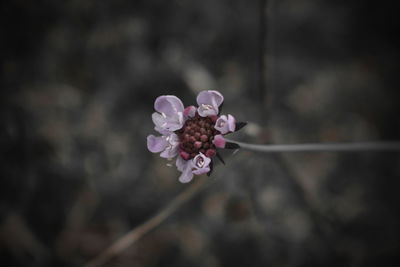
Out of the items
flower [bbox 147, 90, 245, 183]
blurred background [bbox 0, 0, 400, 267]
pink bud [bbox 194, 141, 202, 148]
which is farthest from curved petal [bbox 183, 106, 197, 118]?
blurred background [bbox 0, 0, 400, 267]

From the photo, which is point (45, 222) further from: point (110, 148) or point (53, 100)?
point (53, 100)

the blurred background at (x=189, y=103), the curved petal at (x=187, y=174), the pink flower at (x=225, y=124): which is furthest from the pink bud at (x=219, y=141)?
the blurred background at (x=189, y=103)

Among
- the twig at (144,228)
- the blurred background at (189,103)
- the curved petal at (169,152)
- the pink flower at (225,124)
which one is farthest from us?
the blurred background at (189,103)

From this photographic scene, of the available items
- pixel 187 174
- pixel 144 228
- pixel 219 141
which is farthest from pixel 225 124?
pixel 144 228

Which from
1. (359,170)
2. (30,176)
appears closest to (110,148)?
(30,176)

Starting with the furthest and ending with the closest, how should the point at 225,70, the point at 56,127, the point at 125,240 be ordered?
1. the point at 56,127
2. the point at 225,70
3. the point at 125,240

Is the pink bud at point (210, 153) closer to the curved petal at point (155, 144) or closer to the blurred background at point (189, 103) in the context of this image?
the curved petal at point (155, 144)

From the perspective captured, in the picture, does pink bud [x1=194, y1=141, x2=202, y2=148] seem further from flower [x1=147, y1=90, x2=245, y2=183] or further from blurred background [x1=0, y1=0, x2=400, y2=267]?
blurred background [x1=0, y1=0, x2=400, y2=267]
